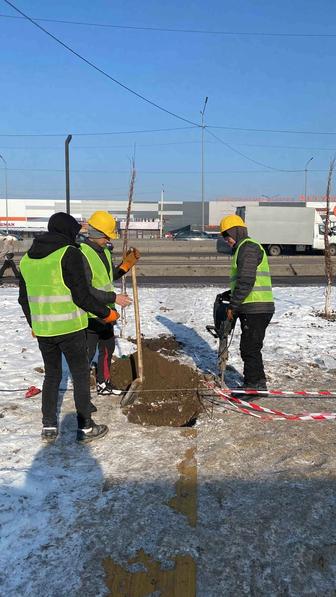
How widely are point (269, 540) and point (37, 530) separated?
51.7 inches

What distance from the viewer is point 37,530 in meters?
2.84

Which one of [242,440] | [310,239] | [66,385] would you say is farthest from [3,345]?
[310,239]

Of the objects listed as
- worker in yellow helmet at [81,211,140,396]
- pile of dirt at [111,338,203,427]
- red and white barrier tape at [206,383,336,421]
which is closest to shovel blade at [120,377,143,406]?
pile of dirt at [111,338,203,427]

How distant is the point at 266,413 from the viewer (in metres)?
4.81

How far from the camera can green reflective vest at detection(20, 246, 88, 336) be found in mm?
3838

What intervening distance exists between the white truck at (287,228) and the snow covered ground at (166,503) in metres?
25.5

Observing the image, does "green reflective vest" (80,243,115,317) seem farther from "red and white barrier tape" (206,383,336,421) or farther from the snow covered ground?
"red and white barrier tape" (206,383,336,421)

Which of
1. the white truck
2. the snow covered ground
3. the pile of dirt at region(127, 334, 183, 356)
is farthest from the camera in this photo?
the white truck

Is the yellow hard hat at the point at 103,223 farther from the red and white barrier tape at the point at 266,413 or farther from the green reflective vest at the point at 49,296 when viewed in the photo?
the red and white barrier tape at the point at 266,413

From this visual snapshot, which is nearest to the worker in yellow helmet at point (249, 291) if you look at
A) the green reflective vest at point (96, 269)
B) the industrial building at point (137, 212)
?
the green reflective vest at point (96, 269)

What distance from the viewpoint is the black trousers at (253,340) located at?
509 centimetres

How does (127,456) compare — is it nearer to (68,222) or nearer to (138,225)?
(68,222)

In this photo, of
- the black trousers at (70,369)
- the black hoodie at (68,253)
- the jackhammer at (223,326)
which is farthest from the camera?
the jackhammer at (223,326)

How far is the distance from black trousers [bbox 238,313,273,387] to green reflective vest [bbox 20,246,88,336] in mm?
1943
